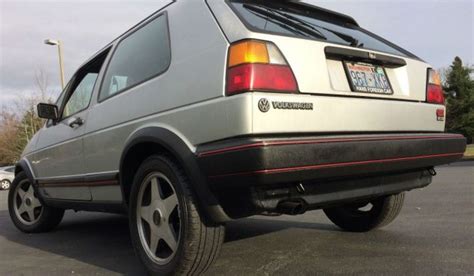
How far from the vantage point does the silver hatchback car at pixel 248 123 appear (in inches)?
103

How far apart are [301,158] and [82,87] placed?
299cm

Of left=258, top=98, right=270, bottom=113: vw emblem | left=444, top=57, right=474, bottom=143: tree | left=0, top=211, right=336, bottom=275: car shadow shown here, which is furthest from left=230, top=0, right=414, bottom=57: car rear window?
left=444, top=57, right=474, bottom=143: tree

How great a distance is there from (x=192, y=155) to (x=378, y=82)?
1.35 metres

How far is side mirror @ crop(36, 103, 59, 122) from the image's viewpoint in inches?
194

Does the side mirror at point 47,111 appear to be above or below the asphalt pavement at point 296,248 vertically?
above

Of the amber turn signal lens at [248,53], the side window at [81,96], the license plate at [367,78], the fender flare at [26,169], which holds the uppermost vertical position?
the amber turn signal lens at [248,53]

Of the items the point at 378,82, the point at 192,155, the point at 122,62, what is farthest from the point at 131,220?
the point at 378,82

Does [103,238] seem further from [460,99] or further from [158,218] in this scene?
[460,99]

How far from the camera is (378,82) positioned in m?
3.21

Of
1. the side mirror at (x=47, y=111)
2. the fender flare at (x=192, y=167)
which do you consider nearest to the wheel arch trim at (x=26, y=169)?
the side mirror at (x=47, y=111)

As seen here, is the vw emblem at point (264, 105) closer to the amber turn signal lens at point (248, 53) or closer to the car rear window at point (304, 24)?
the amber turn signal lens at point (248, 53)

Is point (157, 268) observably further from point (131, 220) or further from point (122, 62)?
point (122, 62)

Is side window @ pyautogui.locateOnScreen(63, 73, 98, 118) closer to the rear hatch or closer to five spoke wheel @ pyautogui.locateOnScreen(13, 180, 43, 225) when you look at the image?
five spoke wheel @ pyautogui.locateOnScreen(13, 180, 43, 225)

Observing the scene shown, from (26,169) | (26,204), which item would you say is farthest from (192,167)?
(26,204)
